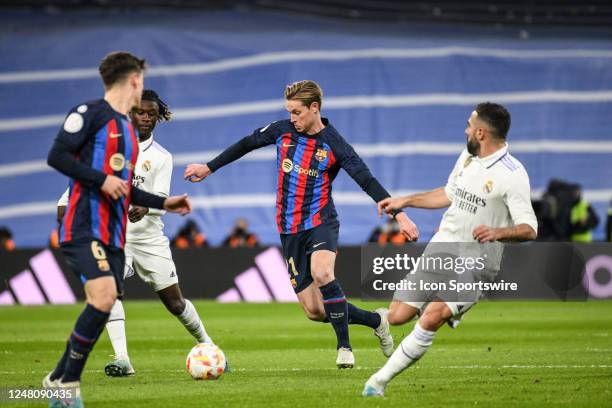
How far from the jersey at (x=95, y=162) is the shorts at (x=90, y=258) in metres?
0.04

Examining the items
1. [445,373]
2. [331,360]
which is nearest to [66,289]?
[331,360]

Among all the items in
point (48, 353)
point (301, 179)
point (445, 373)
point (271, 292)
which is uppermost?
point (301, 179)

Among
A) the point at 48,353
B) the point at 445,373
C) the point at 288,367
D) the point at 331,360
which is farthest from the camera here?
the point at 48,353

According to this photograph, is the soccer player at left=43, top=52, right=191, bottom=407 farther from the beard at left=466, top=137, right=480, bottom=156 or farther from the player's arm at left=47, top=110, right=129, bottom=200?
the beard at left=466, top=137, right=480, bottom=156

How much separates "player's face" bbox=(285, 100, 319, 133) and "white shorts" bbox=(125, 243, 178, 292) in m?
1.55

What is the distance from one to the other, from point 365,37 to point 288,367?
16.3 m

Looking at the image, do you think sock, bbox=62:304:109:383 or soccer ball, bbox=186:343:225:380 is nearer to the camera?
sock, bbox=62:304:109:383

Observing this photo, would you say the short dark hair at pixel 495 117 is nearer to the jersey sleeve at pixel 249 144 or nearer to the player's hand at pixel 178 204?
the player's hand at pixel 178 204

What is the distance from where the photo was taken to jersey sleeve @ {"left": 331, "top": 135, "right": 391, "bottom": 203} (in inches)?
342

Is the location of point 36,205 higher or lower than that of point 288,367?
lower

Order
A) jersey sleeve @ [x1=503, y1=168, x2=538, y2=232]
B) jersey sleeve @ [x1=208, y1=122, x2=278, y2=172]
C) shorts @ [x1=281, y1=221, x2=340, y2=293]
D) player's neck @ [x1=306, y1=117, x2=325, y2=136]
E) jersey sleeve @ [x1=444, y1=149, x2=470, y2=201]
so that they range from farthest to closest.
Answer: jersey sleeve @ [x1=208, y1=122, x2=278, y2=172] < player's neck @ [x1=306, y1=117, x2=325, y2=136] < shorts @ [x1=281, y1=221, x2=340, y2=293] < jersey sleeve @ [x1=444, y1=149, x2=470, y2=201] < jersey sleeve @ [x1=503, y1=168, x2=538, y2=232]

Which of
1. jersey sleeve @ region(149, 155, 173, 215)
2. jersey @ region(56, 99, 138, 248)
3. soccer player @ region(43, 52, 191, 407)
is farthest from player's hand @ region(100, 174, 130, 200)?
jersey sleeve @ region(149, 155, 173, 215)

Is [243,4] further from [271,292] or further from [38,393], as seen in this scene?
[38,393]

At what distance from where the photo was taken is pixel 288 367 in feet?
32.3
